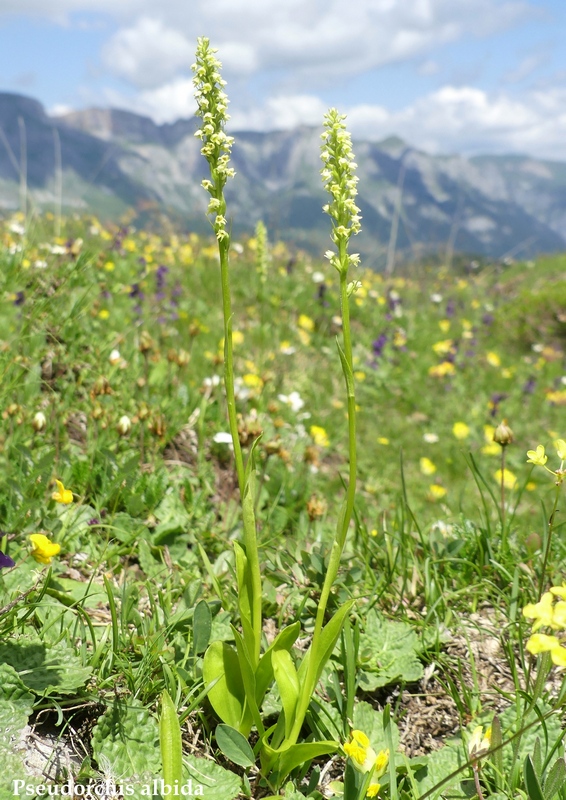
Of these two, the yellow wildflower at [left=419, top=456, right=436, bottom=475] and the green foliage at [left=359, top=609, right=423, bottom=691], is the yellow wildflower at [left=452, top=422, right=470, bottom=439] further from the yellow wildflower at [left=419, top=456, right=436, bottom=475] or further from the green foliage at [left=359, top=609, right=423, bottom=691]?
the green foliage at [left=359, top=609, right=423, bottom=691]

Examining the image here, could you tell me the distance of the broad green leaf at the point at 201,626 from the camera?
5.94ft

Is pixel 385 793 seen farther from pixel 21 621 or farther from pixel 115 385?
pixel 115 385

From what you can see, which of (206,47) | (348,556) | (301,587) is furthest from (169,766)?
(206,47)

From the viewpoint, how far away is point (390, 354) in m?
7.63

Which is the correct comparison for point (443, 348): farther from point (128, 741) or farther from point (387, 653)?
point (128, 741)

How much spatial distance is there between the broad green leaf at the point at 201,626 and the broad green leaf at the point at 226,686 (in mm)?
146

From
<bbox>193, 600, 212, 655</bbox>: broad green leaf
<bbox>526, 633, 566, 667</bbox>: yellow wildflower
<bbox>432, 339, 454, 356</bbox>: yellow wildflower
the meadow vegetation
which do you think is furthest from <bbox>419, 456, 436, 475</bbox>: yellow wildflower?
<bbox>526, 633, 566, 667</bbox>: yellow wildflower

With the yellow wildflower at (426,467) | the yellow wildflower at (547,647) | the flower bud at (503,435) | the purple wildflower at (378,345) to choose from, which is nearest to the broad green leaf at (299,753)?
the yellow wildflower at (547,647)

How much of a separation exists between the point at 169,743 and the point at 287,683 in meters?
0.31

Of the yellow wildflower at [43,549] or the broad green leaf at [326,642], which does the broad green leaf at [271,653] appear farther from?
the yellow wildflower at [43,549]

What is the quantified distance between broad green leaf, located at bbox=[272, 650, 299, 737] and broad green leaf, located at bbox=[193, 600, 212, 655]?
318mm

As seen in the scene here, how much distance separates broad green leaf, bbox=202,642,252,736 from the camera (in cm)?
164

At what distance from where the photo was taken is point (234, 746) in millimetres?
1562

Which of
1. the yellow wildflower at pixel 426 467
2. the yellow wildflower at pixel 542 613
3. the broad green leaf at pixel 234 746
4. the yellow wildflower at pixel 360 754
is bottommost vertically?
the yellow wildflower at pixel 426 467
